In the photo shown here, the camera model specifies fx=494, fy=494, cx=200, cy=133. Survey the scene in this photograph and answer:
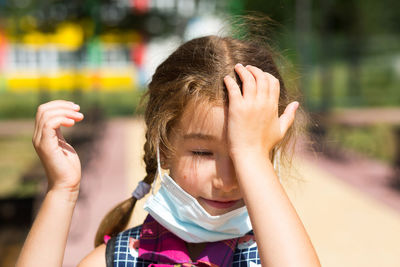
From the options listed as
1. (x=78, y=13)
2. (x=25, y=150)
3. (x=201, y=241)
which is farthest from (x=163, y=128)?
(x=78, y=13)

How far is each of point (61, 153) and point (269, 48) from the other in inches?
27.9

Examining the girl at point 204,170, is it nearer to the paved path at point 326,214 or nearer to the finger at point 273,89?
the finger at point 273,89

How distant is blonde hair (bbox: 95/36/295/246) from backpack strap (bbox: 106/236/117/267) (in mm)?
248

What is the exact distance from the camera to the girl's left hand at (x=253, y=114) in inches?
44.6

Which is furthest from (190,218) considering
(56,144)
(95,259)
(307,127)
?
(307,127)

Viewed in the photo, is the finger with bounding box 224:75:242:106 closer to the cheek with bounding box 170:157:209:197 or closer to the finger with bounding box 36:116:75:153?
the cheek with bounding box 170:157:209:197

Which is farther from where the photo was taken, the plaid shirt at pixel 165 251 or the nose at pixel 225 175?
the plaid shirt at pixel 165 251

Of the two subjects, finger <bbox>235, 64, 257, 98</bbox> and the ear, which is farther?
the ear

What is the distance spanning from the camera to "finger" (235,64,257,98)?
1.15m

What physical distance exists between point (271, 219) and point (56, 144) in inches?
22.2

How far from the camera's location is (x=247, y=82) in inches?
45.8

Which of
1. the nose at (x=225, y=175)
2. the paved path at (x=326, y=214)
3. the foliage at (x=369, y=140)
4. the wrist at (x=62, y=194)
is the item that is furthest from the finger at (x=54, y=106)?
the foliage at (x=369, y=140)

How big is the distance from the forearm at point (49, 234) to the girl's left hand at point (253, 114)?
1.48 feet

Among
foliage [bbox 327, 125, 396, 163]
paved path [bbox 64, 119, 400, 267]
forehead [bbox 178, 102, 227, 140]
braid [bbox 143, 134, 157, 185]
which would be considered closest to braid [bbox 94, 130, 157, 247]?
braid [bbox 143, 134, 157, 185]
